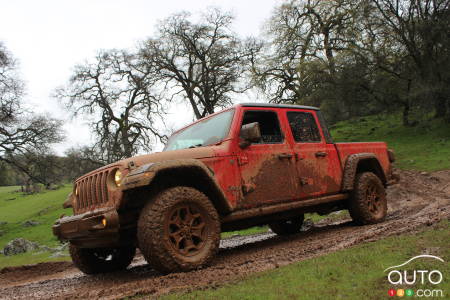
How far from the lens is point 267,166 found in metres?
5.32

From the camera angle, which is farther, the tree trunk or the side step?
the tree trunk

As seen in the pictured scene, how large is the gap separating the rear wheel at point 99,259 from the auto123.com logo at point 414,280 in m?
3.94

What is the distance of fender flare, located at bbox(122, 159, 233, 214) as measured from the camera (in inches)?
155

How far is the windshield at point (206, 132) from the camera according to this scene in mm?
5270

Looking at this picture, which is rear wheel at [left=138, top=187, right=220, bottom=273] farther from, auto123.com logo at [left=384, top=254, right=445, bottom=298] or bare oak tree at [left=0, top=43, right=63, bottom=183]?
bare oak tree at [left=0, top=43, right=63, bottom=183]

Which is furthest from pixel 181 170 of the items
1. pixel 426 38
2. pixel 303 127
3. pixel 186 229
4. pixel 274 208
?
pixel 426 38

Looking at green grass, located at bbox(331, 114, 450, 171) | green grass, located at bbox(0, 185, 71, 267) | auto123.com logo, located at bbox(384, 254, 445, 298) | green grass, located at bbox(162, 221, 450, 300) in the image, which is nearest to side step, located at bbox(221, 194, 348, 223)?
green grass, located at bbox(162, 221, 450, 300)

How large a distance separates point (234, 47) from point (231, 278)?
83.7 feet

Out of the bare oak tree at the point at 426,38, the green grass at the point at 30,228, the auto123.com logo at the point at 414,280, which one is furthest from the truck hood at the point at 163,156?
the bare oak tree at the point at 426,38

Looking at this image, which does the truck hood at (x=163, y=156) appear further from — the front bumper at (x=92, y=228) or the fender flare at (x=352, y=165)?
the fender flare at (x=352, y=165)

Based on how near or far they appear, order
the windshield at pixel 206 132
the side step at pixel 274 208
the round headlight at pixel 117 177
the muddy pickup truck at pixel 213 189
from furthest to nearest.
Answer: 1. the windshield at pixel 206 132
2. the side step at pixel 274 208
3. the round headlight at pixel 117 177
4. the muddy pickup truck at pixel 213 189

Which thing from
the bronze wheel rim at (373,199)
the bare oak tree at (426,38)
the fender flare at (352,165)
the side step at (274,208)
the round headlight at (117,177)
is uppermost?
the bare oak tree at (426,38)

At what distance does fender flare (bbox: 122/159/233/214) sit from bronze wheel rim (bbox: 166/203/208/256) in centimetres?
36

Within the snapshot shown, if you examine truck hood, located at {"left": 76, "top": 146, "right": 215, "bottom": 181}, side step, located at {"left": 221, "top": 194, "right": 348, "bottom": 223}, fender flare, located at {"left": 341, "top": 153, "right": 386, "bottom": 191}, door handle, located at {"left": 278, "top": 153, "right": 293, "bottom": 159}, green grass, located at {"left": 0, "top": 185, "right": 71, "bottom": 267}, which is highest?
truck hood, located at {"left": 76, "top": 146, "right": 215, "bottom": 181}
